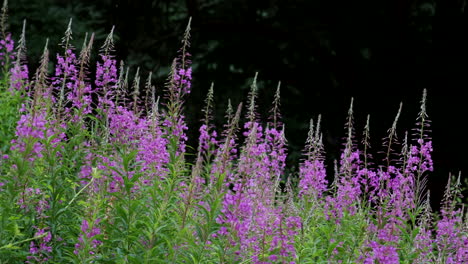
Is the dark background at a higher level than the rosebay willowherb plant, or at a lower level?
higher

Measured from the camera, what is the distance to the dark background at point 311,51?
11828 millimetres

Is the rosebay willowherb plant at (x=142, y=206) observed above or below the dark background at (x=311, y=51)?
below

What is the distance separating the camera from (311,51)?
12.5 meters

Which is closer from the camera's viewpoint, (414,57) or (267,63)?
(414,57)

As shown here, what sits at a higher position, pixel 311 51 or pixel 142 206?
pixel 311 51

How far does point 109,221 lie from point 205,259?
73 centimetres

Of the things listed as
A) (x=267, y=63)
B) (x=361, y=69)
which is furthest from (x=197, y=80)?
(x=361, y=69)

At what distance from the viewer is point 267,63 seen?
12852 millimetres

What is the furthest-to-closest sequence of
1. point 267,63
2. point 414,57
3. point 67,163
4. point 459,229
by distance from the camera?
point 267,63 → point 414,57 → point 459,229 → point 67,163

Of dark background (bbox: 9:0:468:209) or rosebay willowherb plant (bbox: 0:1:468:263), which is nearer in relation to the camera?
rosebay willowherb plant (bbox: 0:1:468:263)

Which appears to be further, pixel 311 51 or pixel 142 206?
pixel 311 51

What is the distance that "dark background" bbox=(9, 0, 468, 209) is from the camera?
1183cm

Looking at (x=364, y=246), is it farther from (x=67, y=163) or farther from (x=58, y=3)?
(x=58, y=3)

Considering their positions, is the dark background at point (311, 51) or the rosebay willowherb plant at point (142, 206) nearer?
the rosebay willowherb plant at point (142, 206)
